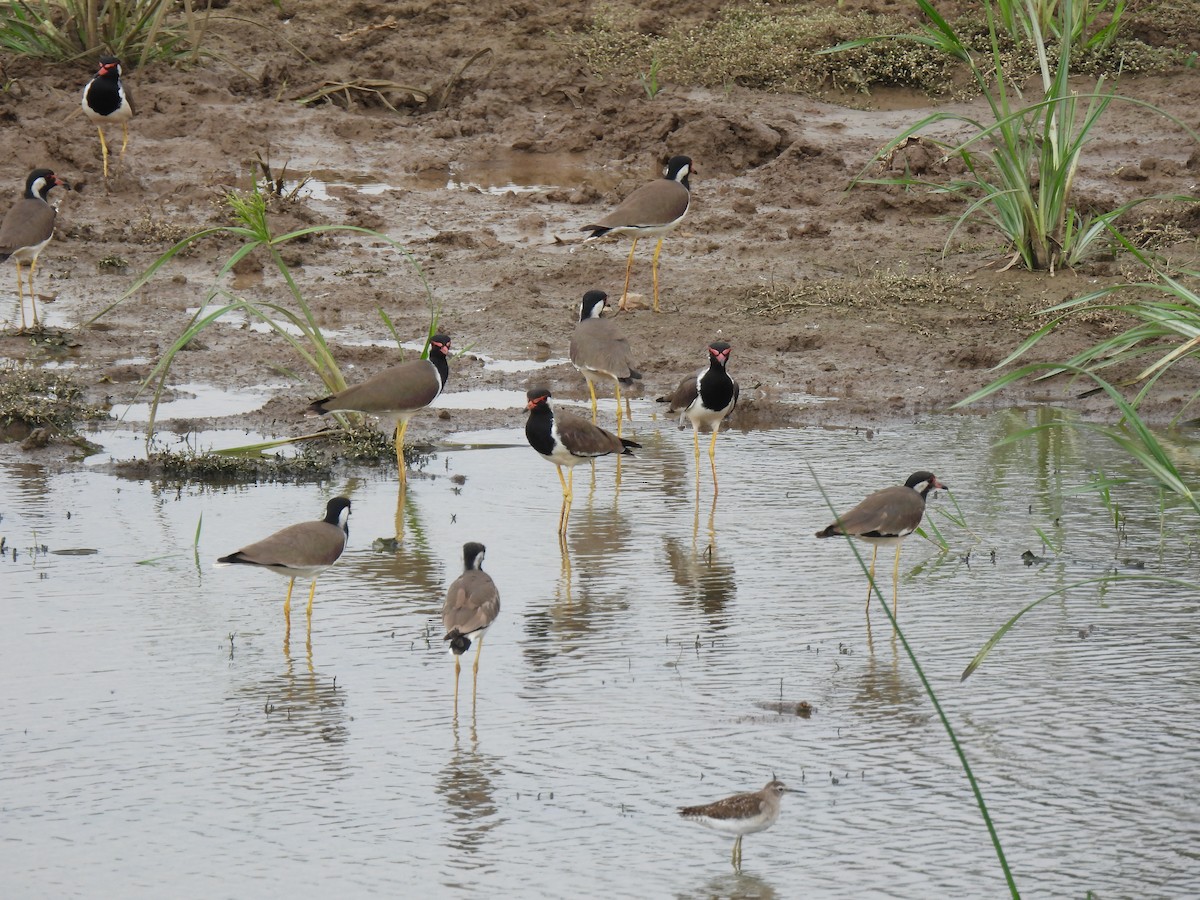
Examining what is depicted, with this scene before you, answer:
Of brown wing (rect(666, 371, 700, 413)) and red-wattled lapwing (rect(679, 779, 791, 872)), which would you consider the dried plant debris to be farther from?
red-wattled lapwing (rect(679, 779, 791, 872))

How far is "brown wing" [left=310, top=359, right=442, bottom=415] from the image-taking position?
31.8 feet

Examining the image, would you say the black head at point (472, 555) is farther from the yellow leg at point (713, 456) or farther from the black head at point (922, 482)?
the yellow leg at point (713, 456)

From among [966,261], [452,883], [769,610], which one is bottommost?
[452,883]

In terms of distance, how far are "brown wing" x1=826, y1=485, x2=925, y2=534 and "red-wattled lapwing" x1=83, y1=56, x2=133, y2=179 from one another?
10.2 m

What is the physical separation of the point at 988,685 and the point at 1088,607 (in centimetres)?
120

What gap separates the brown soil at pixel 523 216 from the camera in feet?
39.5

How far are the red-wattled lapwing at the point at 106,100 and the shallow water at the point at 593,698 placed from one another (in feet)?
22.1

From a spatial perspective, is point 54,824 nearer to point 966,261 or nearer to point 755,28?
point 966,261

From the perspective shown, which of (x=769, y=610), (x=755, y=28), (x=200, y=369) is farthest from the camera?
(x=755, y=28)

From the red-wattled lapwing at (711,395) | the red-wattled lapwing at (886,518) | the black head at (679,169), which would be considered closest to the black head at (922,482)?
the red-wattled lapwing at (886,518)

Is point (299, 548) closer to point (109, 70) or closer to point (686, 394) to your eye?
point (686, 394)

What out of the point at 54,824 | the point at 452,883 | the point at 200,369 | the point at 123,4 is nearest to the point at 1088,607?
the point at 452,883

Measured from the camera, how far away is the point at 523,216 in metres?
15.2

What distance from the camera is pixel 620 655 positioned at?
7043 millimetres
